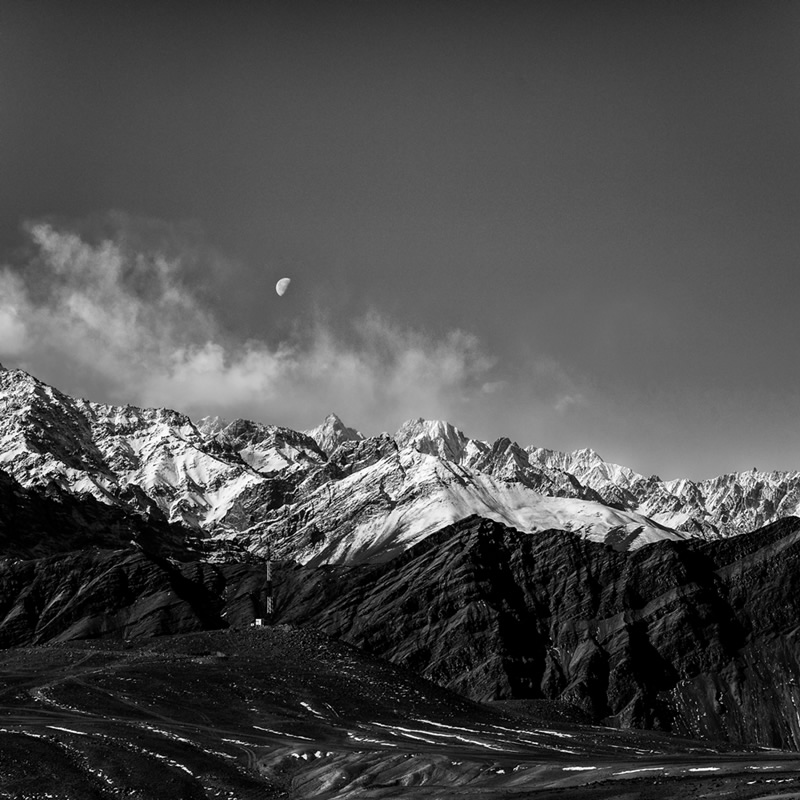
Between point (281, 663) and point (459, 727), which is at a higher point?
point (281, 663)

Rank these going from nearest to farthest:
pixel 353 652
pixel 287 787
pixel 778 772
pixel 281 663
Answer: pixel 778 772 < pixel 287 787 < pixel 281 663 < pixel 353 652

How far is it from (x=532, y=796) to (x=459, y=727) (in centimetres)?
5968

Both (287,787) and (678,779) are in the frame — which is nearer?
(678,779)

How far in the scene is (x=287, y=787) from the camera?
103 m

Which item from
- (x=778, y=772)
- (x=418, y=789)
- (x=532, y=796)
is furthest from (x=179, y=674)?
(x=778, y=772)

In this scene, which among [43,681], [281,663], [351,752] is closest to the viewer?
[351,752]

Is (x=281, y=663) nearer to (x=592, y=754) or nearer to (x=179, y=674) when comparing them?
(x=179, y=674)

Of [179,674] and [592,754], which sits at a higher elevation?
[179,674]

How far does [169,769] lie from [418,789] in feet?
89.9

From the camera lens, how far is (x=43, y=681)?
496 ft

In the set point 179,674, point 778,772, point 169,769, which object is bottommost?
point 778,772

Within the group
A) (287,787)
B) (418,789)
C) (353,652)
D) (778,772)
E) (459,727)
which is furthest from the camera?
(353,652)

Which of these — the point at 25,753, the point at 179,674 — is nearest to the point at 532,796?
the point at 25,753

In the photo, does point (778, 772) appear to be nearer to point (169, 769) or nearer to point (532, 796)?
point (532, 796)
